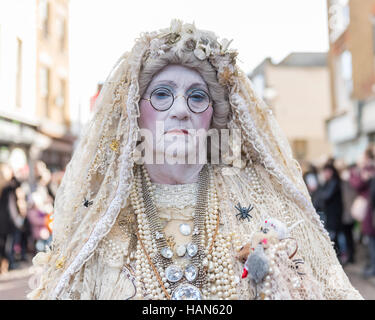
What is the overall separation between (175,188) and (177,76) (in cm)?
49

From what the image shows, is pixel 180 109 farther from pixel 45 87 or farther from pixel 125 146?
pixel 45 87

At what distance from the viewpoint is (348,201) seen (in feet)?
20.7

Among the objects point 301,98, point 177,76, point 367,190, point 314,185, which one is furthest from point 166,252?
point 301,98

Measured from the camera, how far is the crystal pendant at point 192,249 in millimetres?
1735

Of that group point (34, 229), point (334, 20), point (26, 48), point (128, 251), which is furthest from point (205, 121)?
point (334, 20)

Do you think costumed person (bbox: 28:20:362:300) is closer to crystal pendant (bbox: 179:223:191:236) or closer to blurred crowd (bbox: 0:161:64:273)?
crystal pendant (bbox: 179:223:191:236)

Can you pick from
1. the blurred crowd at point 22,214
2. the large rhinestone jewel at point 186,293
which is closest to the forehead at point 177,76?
the large rhinestone jewel at point 186,293

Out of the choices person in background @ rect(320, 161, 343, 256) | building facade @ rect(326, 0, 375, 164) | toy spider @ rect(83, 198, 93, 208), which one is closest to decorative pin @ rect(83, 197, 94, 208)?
toy spider @ rect(83, 198, 93, 208)

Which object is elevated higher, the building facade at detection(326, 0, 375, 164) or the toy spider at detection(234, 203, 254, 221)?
the building facade at detection(326, 0, 375, 164)

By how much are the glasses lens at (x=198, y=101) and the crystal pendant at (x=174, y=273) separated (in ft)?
2.23

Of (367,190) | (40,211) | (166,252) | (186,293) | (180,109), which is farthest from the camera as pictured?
(40,211)

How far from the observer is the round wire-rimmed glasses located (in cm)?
188

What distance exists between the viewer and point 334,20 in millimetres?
12930

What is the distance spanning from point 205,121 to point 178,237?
528 millimetres
